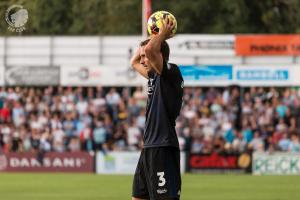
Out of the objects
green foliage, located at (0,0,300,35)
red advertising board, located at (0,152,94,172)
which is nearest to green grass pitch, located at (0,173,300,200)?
red advertising board, located at (0,152,94,172)

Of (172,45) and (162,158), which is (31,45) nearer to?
(172,45)

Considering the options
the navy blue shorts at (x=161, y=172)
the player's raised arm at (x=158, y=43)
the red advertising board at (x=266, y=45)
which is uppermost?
the player's raised arm at (x=158, y=43)

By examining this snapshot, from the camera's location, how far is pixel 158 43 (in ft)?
29.1

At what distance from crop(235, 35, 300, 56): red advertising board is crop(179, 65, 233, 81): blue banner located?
6.61ft

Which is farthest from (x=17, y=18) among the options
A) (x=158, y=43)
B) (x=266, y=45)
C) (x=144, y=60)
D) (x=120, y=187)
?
(x=266, y=45)

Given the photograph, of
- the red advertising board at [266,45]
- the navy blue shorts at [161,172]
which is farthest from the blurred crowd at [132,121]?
the navy blue shorts at [161,172]

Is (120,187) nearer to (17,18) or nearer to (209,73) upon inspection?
(17,18)

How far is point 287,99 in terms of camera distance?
28438mm

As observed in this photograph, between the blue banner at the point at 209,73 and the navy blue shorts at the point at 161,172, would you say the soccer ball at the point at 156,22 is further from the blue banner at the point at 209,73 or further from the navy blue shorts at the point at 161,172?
the blue banner at the point at 209,73

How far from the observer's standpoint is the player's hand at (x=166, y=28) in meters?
8.84

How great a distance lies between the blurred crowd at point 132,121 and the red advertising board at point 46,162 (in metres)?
0.25

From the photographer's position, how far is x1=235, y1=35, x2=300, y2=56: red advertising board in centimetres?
3203

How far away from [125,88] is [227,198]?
45.6ft

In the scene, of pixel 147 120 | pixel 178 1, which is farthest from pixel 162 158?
pixel 178 1
